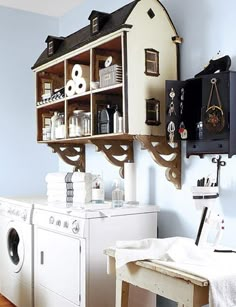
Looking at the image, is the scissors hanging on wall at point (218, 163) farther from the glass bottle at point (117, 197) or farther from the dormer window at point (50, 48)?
the dormer window at point (50, 48)

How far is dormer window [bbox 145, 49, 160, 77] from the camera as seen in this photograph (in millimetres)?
2609

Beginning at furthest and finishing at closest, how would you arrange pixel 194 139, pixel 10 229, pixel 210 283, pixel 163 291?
1. pixel 10 229
2. pixel 194 139
3. pixel 163 291
4. pixel 210 283

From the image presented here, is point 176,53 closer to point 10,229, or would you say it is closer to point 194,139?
point 194,139

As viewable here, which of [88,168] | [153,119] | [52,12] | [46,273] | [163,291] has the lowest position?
[46,273]

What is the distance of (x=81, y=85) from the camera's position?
9.88 feet

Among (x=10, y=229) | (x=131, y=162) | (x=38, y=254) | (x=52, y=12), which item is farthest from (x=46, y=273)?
(x=52, y=12)

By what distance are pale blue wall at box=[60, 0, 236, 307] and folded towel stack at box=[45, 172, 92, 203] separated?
39 cm

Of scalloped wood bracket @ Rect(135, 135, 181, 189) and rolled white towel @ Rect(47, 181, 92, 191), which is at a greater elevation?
scalloped wood bracket @ Rect(135, 135, 181, 189)

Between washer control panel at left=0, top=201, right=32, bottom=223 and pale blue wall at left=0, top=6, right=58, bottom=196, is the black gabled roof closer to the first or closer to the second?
pale blue wall at left=0, top=6, right=58, bottom=196

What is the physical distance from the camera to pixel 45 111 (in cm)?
366

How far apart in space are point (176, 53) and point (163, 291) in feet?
5.07

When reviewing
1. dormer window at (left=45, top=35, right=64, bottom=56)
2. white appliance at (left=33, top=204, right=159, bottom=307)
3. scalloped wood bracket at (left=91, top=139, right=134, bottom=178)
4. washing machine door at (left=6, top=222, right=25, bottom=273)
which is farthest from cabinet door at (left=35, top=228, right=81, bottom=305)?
dormer window at (left=45, top=35, right=64, bottom=56)

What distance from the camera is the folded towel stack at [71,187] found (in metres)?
3.05

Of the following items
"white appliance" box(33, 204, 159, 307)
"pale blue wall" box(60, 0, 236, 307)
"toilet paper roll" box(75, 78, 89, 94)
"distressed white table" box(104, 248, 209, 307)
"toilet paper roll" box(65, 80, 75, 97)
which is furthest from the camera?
"toilet paper roll" box(65, 80, 75, 97)
